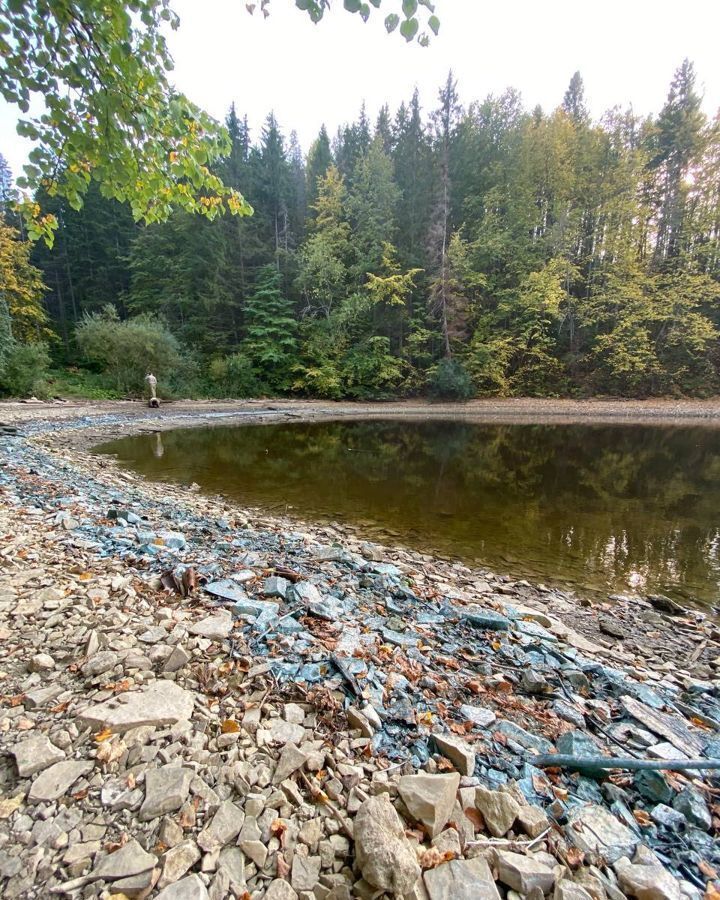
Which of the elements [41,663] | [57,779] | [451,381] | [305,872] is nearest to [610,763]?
[305,872]

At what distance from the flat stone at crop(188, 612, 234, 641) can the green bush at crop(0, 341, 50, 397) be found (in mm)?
20506

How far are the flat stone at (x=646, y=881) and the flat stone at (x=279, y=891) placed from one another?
1035mm

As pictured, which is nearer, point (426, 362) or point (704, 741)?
point (704, 741)

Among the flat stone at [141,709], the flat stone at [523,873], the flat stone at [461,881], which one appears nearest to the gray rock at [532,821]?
the flat stone at [523,873]

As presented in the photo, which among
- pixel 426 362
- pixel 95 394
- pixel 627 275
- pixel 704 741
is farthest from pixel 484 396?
pixel 704 741

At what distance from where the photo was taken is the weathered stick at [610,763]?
173cm

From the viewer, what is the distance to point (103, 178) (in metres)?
2.51

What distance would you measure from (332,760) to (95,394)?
23.1 metres

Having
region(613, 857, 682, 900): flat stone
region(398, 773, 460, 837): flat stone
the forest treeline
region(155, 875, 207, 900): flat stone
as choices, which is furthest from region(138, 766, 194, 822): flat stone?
the forest treeline

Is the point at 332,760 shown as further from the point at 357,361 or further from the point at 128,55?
the point at 357,361

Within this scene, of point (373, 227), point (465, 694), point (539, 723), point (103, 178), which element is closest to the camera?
point (539, 723)

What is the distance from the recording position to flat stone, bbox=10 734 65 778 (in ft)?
4.63

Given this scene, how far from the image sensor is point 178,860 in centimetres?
118

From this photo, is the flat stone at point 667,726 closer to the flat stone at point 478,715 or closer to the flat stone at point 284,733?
the flat stone at point 478,715
